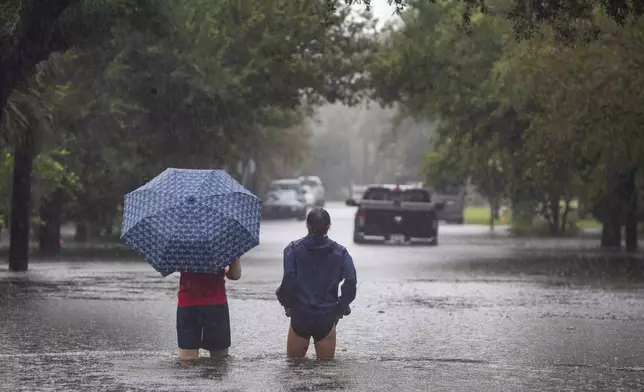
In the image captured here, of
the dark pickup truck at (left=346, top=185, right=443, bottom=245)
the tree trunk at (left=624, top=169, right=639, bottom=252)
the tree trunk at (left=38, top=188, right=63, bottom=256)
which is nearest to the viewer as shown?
the tree trunk at (left=38, top=188, right=63, bottom=256)

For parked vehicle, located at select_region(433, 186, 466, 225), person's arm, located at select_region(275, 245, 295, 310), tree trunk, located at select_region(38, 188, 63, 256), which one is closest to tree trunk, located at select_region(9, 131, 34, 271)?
tree trunk, located at select_region(38, 188, 63, 256)

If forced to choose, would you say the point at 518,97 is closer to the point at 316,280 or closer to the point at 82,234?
the point at 82,234

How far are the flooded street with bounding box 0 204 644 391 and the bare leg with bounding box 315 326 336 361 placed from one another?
0.12 m

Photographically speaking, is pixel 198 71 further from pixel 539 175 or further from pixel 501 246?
pixel 501 246

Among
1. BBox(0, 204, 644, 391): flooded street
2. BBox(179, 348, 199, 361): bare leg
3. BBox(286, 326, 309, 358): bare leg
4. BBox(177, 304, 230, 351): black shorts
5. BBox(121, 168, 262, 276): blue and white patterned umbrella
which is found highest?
BBox(121, 168, 262, 276): blue and white patterned umbrella

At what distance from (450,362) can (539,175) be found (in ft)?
87.5

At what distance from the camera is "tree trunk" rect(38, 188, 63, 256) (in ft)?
119

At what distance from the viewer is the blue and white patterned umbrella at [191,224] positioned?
38.4 ft

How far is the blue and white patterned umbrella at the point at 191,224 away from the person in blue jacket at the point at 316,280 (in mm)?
379

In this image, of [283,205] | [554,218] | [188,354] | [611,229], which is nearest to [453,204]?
[283,205]

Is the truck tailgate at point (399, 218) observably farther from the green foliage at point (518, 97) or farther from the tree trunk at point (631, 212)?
the tree trunk at point (631, 212)

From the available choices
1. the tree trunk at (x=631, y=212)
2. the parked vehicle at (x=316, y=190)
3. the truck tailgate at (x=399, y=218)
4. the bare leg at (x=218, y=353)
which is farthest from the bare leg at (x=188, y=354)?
the parked vehicle at (x=316, y=190)

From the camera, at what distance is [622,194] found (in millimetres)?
42094

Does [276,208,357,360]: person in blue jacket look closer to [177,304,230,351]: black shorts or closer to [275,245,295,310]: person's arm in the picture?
[275,245,295,310]: person's arm
